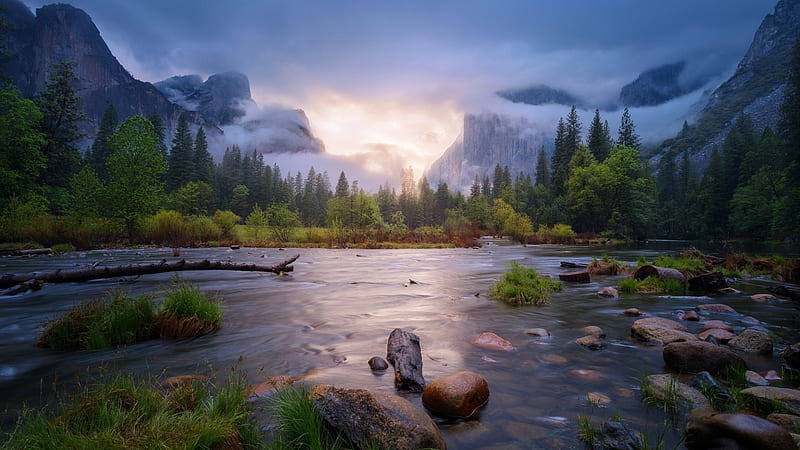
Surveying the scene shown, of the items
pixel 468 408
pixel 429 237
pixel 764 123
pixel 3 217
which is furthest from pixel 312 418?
pixel 764 123

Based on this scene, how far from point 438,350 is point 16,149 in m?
47.9

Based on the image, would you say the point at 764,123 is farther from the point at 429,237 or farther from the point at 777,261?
the point at 777,261

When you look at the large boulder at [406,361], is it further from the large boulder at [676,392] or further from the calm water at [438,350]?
the large boulder at [676,392]

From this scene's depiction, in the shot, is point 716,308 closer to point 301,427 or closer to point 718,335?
point 718,335

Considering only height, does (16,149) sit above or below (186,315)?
above

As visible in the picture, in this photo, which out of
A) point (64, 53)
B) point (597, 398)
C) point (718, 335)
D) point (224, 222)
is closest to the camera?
point (597, 398)

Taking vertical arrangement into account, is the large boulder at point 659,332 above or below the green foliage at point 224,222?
below

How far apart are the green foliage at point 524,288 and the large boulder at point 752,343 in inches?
184

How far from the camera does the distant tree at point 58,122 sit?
153 ft

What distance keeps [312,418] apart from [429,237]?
49047 millimetres

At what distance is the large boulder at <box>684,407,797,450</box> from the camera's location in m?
2.88

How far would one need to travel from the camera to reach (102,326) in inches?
248

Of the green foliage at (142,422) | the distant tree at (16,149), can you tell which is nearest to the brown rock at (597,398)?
the green foliage at (142,422)

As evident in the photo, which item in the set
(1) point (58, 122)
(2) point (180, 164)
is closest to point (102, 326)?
(1) point (58, 122)
